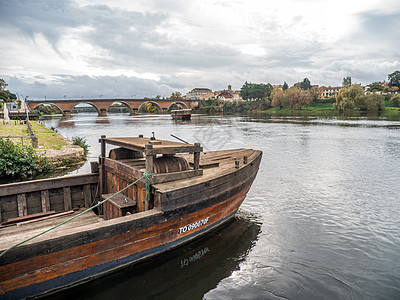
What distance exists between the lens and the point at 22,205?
656 centimetres

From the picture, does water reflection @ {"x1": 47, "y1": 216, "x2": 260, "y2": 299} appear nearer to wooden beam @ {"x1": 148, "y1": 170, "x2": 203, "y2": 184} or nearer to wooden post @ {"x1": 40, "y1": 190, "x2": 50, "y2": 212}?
wooden beam @ {"x1": 148, "y1": 170, "x2": 203, "y2": 184}

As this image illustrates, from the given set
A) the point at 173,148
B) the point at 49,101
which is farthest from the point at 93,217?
the point at 49,101

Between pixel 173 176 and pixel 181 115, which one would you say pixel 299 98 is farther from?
pixel 173 176

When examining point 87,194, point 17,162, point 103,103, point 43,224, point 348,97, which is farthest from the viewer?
point 103,103

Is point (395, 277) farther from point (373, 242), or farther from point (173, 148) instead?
point (173, 148)

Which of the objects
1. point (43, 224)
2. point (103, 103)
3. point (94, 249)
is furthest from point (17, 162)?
point (103, 103)

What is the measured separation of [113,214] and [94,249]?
160 centimetres

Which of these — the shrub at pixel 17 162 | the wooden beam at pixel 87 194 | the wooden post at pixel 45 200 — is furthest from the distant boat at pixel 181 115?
the wooden post at pixel 45 200

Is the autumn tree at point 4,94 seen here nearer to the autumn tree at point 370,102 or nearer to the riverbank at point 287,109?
the riverbank at point 287,109

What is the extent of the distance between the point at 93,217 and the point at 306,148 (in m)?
21.5

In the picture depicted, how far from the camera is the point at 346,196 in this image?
1173cm

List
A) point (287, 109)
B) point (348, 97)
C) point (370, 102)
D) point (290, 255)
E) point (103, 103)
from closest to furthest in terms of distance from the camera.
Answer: point (290, 255) → point (370, 102) → point (348, 97) → point (287, 109) → point (103, 103)

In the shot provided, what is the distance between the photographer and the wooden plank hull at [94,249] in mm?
4227

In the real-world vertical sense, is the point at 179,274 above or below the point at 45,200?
below
